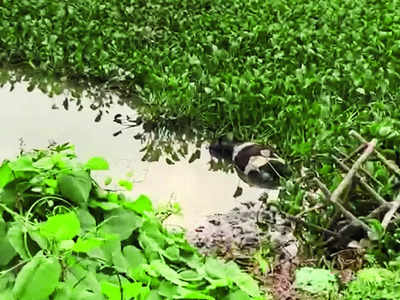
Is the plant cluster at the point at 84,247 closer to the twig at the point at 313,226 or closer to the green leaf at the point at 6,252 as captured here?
the green leaf at the point at 6,252

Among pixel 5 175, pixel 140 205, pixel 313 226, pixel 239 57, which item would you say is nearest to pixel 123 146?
pixel 239 57

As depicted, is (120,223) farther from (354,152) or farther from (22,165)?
(354,152)

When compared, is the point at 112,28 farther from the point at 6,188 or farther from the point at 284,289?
the point at 6,188

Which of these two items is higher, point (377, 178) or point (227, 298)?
point (227, 298)

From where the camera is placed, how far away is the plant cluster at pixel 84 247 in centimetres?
184

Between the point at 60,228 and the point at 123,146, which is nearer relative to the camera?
the point at 60,228

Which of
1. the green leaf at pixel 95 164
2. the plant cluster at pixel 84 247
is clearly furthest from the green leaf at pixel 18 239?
the green leaf at pixel 95 164

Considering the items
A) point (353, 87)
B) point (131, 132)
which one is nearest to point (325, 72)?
point (353, 87)

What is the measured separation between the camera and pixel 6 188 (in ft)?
6.85

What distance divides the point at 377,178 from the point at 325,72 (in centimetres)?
197

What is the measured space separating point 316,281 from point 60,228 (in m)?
1.93

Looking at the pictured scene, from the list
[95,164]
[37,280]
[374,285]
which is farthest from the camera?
[374,285]

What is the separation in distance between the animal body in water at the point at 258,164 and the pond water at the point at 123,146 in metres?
0.07

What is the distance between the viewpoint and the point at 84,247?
73.5 inches
